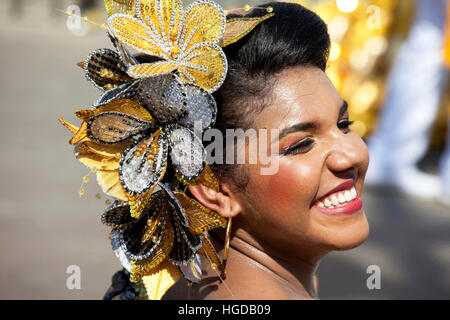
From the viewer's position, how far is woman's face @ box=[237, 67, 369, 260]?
1.65 meters

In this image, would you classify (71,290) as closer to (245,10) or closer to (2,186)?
(2,186)

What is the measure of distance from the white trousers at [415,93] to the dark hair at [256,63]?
4.86 meters

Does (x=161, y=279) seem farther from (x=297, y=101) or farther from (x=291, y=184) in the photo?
(x=297, y=101)

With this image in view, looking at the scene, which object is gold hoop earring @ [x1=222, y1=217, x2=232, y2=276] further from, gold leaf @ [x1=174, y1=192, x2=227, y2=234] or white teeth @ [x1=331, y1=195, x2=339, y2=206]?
white teeth @ [x1=331, y1=195, x2=339, y2=206]

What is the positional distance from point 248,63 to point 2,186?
4828mm

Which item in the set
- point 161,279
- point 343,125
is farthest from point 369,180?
point 161,279

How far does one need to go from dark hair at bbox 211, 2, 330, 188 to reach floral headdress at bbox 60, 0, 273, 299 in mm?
45

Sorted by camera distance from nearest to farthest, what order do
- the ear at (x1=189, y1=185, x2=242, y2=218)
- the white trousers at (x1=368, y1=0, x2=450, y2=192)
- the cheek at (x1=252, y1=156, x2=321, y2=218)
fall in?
the cheek at (x1=252, y1=156, x2=321, y2=218)
the ear at (x1=189, y1=185, x2=242, y2=218)
the white trousers at (x1=368, y1=0, x2=450, y2=192)

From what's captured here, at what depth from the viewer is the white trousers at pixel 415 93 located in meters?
6.26

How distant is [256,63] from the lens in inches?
66.5

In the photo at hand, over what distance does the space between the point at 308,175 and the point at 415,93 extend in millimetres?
5171

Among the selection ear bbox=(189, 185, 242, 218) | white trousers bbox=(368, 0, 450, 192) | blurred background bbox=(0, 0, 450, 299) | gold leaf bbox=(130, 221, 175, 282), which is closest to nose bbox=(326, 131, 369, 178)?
ear bbox=(189, 185, 242, 218)

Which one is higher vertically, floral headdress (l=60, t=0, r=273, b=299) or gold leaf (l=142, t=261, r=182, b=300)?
floral headdress (l=60, t=0, r=273, b=299)

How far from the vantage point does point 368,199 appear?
20.5 ft
